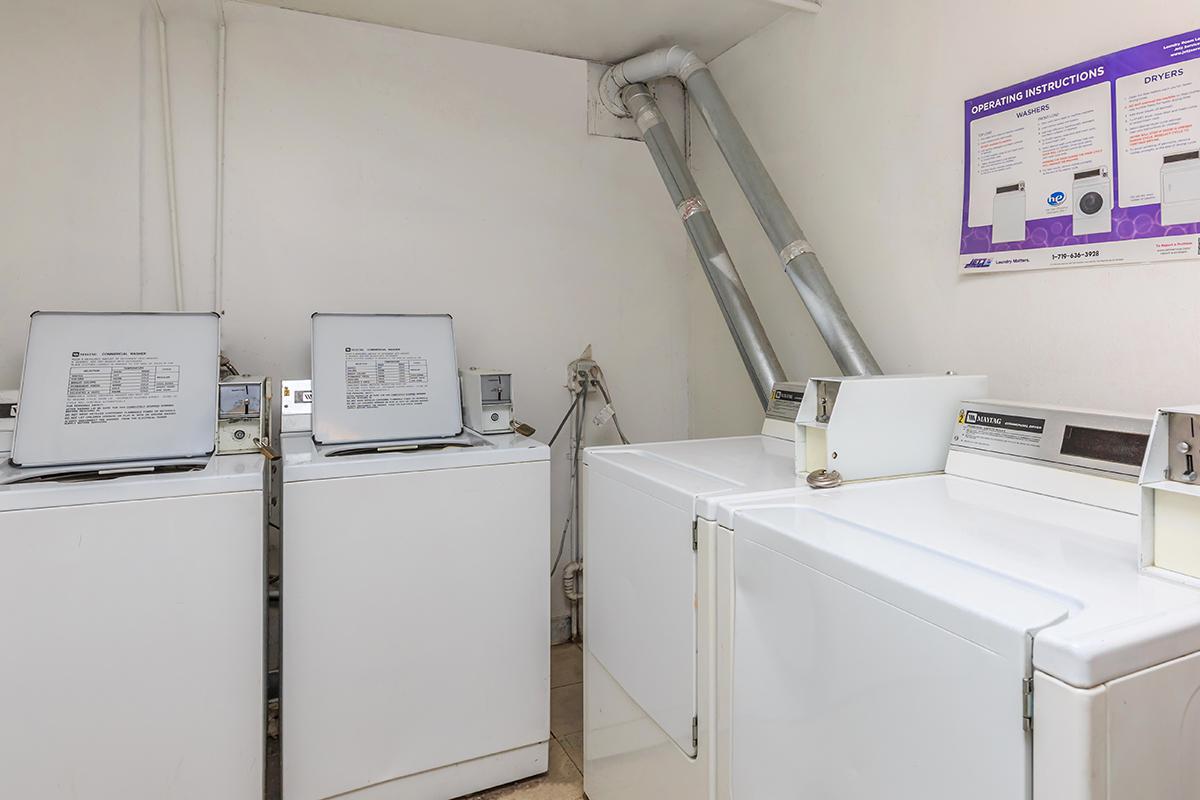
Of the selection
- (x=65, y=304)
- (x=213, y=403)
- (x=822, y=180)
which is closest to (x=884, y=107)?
(x=822, y=180)

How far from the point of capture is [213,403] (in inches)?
73.1

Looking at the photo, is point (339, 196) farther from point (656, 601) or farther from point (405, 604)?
point (656, 601)

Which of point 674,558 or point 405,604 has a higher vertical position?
point 674,558

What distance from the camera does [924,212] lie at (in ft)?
6.07

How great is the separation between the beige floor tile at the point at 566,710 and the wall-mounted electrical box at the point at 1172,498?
1784 mm

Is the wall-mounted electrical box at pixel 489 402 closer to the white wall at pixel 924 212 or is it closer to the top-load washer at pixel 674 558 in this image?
the top-load washer at pixel 674 558

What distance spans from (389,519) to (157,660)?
574 mm

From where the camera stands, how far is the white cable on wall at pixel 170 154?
2.09 metres

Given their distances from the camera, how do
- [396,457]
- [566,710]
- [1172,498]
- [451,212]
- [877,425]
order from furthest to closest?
[451,212] < [566,710] < [396,457] < [877,425] < [1172,498]

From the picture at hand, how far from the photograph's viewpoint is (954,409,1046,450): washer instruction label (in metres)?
1.31

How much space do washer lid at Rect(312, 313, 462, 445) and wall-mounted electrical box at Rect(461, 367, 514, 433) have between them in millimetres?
53

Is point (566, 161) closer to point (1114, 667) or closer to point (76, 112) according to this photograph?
point (76, 112)

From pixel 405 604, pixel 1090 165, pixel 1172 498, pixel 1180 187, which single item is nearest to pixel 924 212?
pixel 1090 165

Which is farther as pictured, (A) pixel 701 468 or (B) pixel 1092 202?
(A) pixel 701 468
